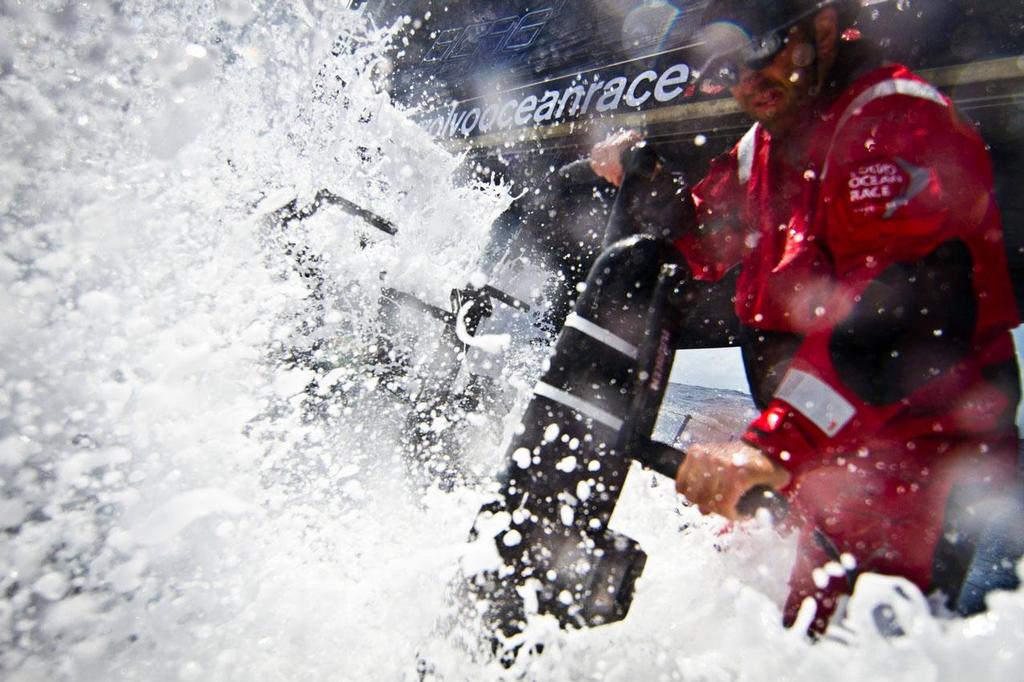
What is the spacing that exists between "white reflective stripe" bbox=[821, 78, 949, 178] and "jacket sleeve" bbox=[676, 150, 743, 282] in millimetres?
566

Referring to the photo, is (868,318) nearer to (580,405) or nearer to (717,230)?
(580,405)

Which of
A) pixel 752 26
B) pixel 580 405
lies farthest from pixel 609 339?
pixel 752 26

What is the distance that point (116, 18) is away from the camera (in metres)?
3.03

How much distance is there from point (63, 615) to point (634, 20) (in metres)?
5.04

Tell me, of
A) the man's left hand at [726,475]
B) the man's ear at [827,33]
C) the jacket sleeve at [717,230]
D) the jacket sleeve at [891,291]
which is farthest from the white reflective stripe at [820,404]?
the man's ear at [827,33]

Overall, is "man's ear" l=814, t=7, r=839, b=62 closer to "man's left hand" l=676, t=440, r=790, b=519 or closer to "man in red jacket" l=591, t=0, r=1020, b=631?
"man in red jacket" l=591, t=0, r=1020, b=631

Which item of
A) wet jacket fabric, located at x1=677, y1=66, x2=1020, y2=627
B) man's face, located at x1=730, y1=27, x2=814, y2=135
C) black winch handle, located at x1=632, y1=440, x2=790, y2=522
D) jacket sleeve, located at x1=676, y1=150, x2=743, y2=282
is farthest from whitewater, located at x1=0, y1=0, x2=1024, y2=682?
man's face, located at x1=730, y1=27, x2=814, y2=135

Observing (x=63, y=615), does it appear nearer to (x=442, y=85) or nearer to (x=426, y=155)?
(x=426, y=155)

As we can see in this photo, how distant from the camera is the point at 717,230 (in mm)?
1951

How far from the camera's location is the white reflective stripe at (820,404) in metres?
1.18

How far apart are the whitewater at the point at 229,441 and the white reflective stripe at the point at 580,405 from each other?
1.84 ft

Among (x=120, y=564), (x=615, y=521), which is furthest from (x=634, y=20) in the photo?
(x=120, y=564)

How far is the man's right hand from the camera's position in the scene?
176 cm

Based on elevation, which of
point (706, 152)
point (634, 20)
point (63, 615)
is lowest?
point (63, 615)
